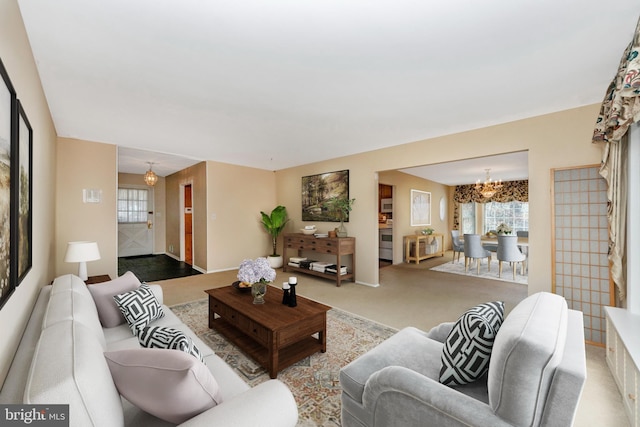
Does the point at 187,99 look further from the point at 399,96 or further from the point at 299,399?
the point at 299,399

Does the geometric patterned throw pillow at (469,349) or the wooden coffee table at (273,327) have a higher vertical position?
the geometric patterned throw pillow at (469,349)

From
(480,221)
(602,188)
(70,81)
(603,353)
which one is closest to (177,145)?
(70,81)

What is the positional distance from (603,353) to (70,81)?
515 centimetres

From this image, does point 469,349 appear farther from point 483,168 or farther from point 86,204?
point 483,168

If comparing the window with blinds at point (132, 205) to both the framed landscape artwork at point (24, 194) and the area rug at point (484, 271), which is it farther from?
the area rug at point (484, 271)

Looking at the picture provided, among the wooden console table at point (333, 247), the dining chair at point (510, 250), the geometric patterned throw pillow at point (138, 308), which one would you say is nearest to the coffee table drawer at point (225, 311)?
the geometric patterned throw pillow at point (138, 308)

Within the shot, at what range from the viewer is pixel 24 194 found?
57.6 inches

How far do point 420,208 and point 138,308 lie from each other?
7162 millimetres

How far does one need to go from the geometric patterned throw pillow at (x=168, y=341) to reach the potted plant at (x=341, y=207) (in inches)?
147

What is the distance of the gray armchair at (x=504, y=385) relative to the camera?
2.89 feet

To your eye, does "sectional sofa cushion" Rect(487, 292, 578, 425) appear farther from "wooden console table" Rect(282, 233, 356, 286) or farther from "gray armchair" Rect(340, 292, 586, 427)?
"wooden console table" Rect(282, 233, 356, 286)

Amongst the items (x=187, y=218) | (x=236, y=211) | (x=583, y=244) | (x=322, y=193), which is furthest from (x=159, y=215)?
(x=583, y=244)

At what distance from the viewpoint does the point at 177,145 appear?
4.18m

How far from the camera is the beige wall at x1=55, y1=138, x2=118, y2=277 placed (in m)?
3.69
